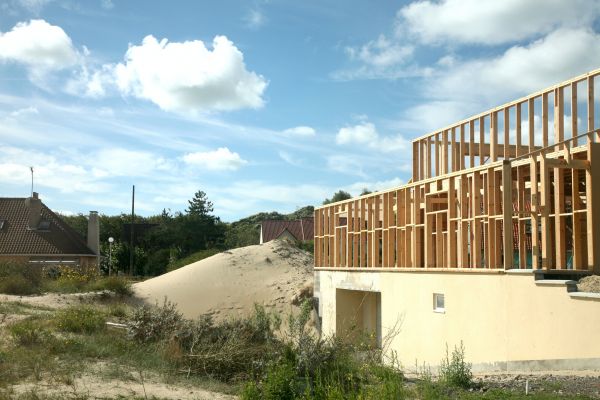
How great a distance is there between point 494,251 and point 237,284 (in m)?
17.6

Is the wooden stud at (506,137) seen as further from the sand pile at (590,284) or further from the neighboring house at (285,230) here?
the neighboring house at (285,230)

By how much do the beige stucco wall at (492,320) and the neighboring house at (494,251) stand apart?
23 mm

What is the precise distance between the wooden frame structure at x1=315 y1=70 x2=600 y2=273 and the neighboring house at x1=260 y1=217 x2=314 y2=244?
34.1 metres

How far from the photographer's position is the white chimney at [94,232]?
3912cm

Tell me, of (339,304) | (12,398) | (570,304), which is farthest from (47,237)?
(570,304)

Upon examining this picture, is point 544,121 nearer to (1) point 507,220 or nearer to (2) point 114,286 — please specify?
(1) point 507,220

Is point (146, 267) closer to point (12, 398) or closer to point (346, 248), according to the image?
point (346, 248)

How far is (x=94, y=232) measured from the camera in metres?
39.6

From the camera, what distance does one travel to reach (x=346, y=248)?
22.1 metres

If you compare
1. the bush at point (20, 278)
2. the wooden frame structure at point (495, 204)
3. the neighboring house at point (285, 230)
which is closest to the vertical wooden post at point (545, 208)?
the wooden frame structure at point (495, 204)

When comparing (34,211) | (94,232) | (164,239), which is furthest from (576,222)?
(164,239)

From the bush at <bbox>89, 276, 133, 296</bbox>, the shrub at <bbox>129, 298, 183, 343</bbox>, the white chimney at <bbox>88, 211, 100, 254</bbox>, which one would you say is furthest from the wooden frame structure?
the white chimney at <bbox>88, 211, 100, 254</bbox>

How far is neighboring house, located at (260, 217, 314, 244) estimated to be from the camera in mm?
56125

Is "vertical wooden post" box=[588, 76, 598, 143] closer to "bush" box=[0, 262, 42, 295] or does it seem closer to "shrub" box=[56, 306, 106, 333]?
"shrub" box=[56, 306, 106, 333]
